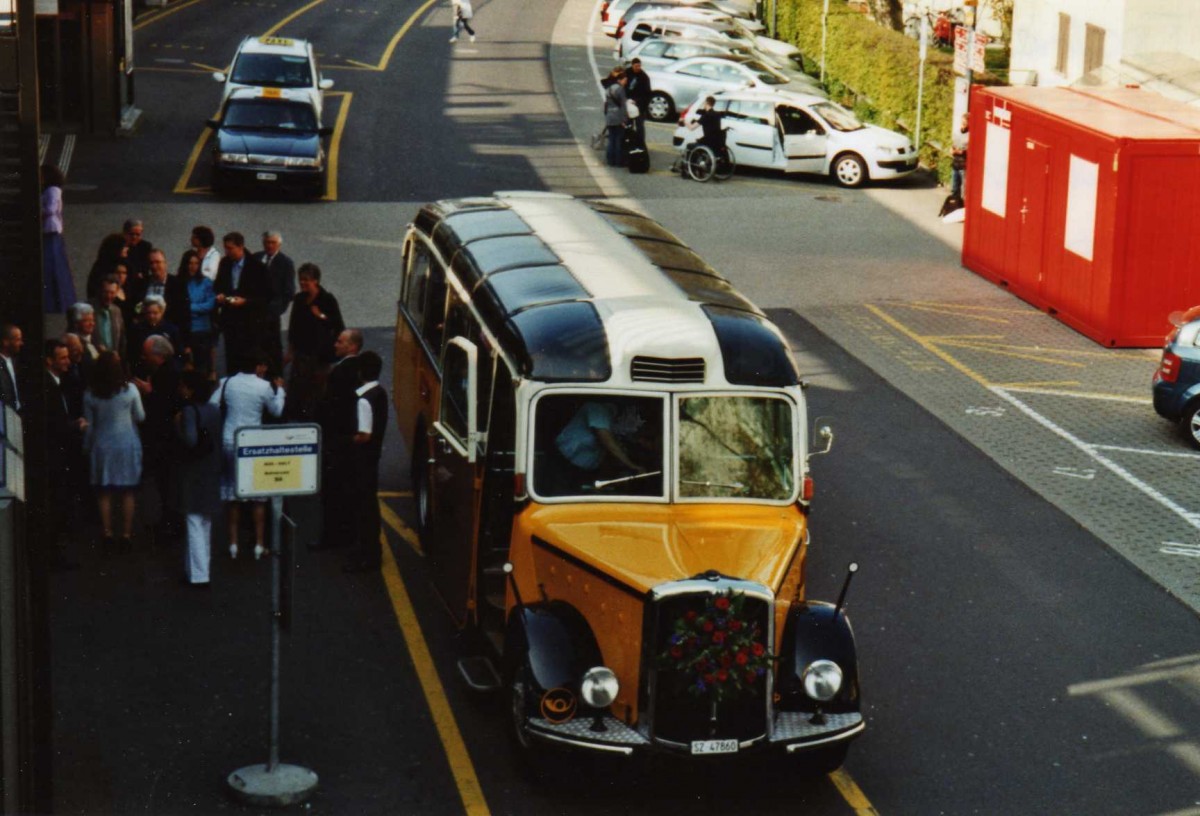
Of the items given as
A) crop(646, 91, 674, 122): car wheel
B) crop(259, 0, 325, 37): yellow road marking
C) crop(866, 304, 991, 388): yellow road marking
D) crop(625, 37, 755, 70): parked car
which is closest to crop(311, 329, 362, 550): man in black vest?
crop(866, 304, 991, 388): yellow road marking

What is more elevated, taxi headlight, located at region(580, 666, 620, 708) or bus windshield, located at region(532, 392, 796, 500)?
bus windshield, located at region(532, 392, 796, 500)

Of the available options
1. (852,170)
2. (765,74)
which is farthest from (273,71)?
(852,170)

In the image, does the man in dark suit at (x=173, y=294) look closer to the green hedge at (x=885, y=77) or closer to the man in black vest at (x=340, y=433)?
the man in black vest at (x=340, y=433)

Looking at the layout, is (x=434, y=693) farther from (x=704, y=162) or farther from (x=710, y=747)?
(x=704, y=162)

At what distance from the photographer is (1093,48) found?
34188 millimetres

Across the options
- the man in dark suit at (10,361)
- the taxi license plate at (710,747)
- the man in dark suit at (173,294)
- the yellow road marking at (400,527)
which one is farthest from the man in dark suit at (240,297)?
the taxi license plate at (710,747)

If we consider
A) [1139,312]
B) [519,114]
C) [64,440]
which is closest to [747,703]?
[64,440]

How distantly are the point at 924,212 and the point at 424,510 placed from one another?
728 inches

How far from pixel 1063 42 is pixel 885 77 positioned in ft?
11.8

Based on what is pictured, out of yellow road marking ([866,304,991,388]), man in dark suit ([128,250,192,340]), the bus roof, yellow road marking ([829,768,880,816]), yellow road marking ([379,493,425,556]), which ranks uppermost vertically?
the bus roof

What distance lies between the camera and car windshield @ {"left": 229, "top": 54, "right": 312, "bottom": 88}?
3412 centimetres

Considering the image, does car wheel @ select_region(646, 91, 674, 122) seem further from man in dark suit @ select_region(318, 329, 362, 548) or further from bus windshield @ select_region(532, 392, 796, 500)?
bus windshield @ select_region(532, 392, 796, 500)

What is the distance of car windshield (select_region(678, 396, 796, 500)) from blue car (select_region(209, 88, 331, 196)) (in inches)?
774

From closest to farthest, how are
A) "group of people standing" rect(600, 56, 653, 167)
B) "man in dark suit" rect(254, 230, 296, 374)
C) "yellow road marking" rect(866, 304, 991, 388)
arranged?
"man in dark suit" rect(254, 230, 296, 374), "yellow road marking" rect(866, 304, 991, 388), "group of people standing" rect(600, 56, 653, 167)
